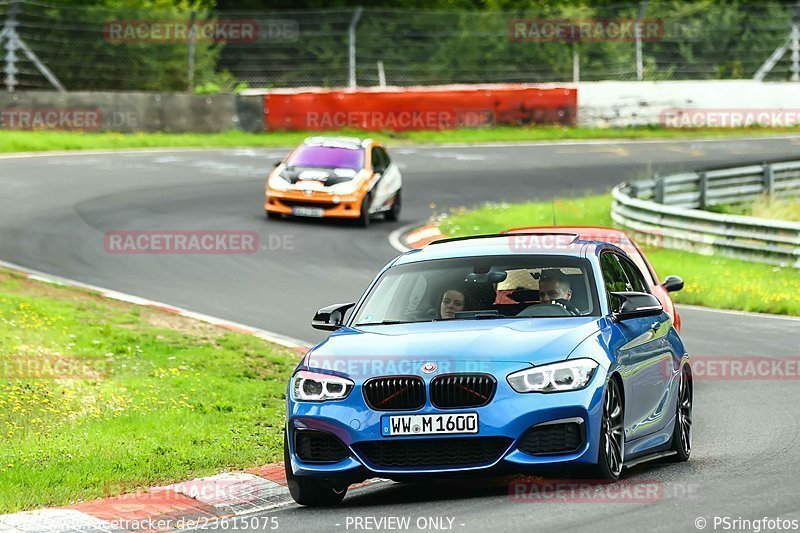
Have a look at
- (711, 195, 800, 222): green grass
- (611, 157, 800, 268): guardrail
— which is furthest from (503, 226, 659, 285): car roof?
(711, 195, 800, 222): green grass

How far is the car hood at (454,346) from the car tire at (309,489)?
627mm

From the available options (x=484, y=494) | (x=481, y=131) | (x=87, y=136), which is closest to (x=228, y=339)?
(x=484, y=494)

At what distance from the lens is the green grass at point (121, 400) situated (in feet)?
31.7

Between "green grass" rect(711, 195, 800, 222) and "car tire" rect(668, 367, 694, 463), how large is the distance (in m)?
18.6

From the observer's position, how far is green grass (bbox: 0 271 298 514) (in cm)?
966

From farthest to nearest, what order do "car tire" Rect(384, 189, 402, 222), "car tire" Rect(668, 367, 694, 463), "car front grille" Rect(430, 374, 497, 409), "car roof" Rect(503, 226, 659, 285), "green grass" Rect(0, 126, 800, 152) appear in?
"green grass" Rect(0, 126, 800, 152) < "car tire" Rect(384, 189, 402, 222) < "car roof" Rect(503, 226, 659, 285) < "car tire" Rect(668, 367, 694, 463) < "car front grille" Rect(430, 374, 497, 409)

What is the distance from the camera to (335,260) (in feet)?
74.9

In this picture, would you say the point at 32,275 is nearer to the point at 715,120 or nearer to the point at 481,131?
the point at 481,131

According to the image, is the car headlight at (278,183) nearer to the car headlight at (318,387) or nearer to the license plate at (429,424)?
the car headlight at (318,387)

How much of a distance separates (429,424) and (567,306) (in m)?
1.55

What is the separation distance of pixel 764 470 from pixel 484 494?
1796 millimetres

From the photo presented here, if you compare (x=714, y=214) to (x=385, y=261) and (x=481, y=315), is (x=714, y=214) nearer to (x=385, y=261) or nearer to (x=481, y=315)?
(x=385, y=261)

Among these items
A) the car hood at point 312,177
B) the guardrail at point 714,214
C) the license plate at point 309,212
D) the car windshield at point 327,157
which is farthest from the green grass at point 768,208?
the license plate at point 309,212

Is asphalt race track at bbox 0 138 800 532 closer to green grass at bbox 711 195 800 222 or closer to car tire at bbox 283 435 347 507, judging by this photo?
car tire at bbox 283 435 347 507
